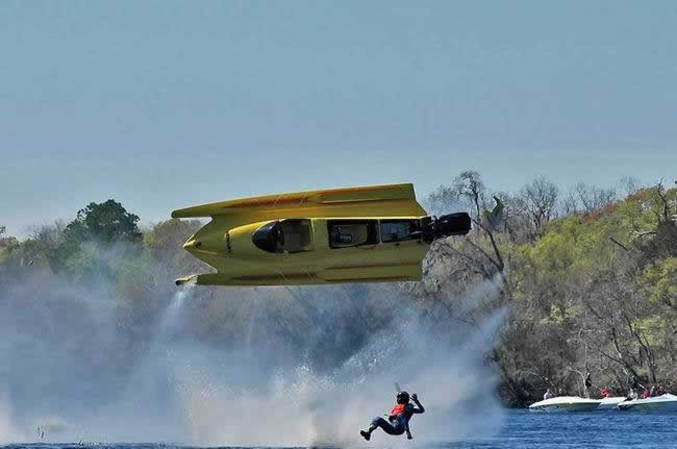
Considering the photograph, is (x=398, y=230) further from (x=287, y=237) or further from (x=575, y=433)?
(x=575, y=433)

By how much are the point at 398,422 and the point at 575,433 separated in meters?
19.7

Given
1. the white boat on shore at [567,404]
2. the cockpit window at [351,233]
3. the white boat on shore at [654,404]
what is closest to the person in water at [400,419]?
the cockpit window at [351,233]

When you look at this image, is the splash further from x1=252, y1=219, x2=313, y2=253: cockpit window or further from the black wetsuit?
x1=252, y1=219, x2=313, y2=253: cockpit window

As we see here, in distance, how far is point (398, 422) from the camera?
46.8 meters

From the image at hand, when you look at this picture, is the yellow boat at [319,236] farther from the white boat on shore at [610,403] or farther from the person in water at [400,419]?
the white boat on shore at [610,403]

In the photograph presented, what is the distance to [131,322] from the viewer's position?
64688 millimetres

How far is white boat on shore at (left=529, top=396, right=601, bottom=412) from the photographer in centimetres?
8875

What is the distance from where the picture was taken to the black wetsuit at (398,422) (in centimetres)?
4641

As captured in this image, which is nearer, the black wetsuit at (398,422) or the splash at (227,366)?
the black wetsuit at (398,422)

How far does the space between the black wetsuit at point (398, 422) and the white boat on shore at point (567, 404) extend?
43.0m

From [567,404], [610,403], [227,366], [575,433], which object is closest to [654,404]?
[610,403]

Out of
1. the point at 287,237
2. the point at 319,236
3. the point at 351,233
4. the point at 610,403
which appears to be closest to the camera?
the point at 319,236

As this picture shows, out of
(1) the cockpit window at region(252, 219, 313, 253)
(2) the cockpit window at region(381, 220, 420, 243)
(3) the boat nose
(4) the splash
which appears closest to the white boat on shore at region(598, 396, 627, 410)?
(4) the splash

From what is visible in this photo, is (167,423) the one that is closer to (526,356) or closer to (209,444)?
(209,444)
